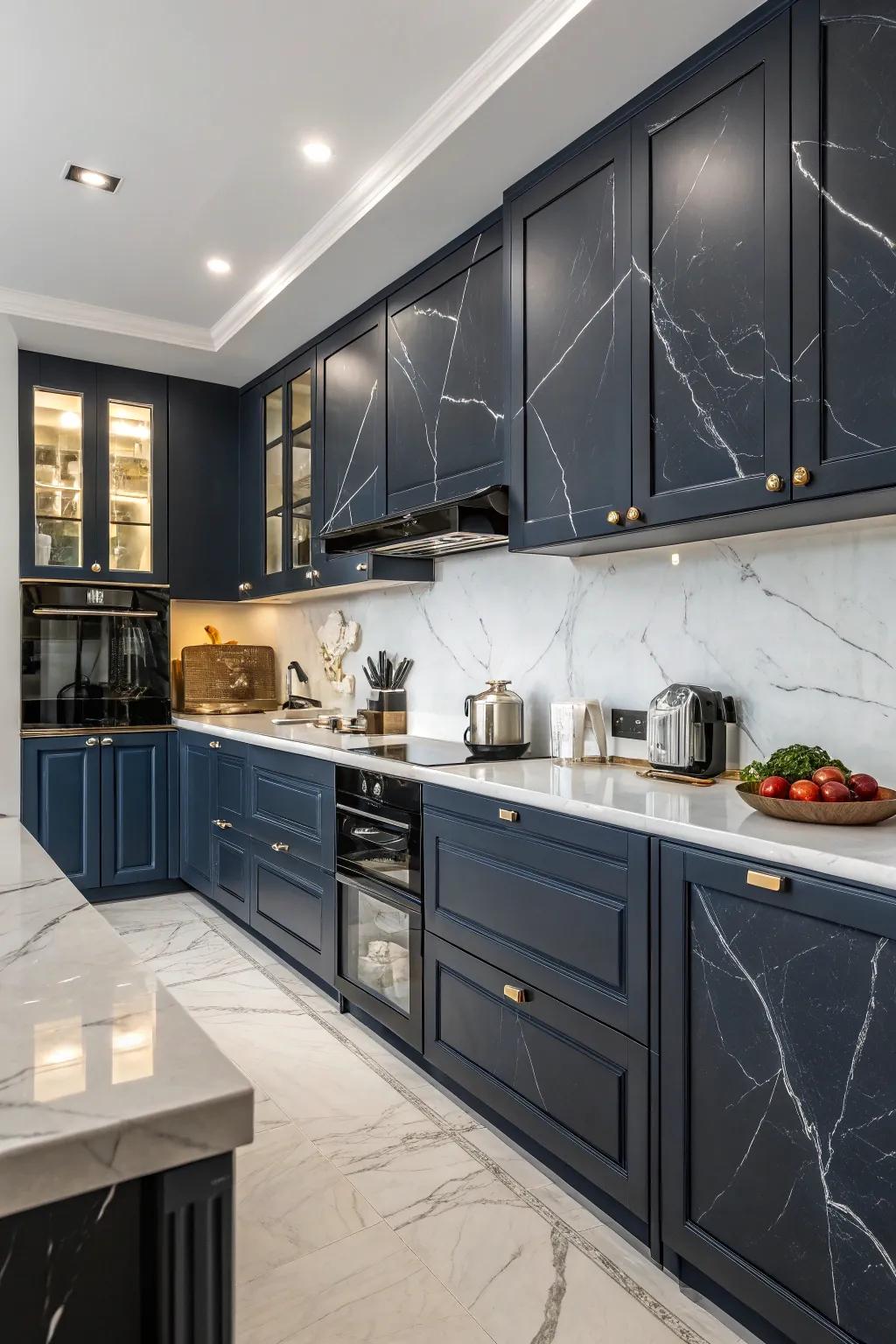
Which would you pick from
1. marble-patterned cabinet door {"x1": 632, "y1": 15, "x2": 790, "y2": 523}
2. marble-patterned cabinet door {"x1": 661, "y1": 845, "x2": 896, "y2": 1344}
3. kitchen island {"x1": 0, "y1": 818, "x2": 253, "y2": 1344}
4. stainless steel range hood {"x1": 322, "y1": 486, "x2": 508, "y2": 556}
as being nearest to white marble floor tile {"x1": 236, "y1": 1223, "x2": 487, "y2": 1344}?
marble-patterned cabinet door {"x1": 661, "y1": 845, "x2": 896, "y2": 1344}

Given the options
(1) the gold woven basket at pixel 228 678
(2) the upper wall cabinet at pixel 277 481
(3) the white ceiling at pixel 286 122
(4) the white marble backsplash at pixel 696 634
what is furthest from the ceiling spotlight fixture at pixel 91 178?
(1) the gold woven basket at pixel 228 678

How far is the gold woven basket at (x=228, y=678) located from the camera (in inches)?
181

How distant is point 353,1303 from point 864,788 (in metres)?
1.35

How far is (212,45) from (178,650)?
3.15 m

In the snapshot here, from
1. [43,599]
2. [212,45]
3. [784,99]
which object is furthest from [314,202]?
[43,599]

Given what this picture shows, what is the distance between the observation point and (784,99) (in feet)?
5.81

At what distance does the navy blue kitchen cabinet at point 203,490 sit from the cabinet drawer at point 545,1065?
9.13 ft

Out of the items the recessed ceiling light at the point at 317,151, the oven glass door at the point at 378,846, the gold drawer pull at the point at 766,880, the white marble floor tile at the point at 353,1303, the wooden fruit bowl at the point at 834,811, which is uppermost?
the recessed ceiling light at the point at 317,151

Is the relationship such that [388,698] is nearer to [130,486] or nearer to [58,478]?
[130,486]

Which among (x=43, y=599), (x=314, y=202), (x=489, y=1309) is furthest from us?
(x=43, y=599)

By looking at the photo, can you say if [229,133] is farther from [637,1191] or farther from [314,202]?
[637,1191]

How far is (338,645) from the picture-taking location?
430cm

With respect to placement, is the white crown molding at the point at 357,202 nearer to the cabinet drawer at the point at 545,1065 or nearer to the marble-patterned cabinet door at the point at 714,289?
the marble-patterned cabinet door at the point at 714,289

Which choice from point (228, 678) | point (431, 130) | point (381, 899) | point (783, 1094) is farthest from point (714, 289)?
point (228, 678)
